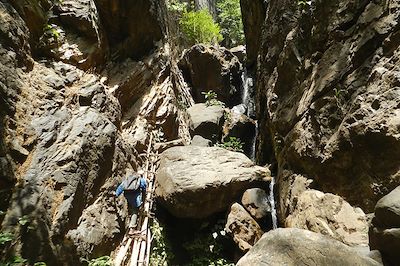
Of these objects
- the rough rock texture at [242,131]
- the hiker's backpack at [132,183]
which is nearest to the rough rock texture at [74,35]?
the hiker's backpack at [132,183]

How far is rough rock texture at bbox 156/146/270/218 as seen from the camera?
864cm

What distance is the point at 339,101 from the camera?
665 centimetres

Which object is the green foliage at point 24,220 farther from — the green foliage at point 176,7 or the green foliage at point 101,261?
the green foliage at point 176,7

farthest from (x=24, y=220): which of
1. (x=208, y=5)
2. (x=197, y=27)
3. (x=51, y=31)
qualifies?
(x=208, y=5)

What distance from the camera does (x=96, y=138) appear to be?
789cm

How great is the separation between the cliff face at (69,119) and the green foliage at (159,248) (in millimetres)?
1138

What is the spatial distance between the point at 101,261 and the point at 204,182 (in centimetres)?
333

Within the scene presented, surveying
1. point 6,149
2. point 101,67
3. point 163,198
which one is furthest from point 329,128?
point 101,67

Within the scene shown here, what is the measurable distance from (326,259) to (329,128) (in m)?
3.84

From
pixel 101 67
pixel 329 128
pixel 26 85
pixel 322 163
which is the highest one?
pixel 101 67

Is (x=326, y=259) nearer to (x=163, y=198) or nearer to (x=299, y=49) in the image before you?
(x=163, y=198)

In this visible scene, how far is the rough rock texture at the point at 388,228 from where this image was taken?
370 centimetres

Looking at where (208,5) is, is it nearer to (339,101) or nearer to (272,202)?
(272,202)

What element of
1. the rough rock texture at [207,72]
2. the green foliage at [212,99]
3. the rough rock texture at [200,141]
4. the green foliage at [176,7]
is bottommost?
the rough rock texture at [200,141]
